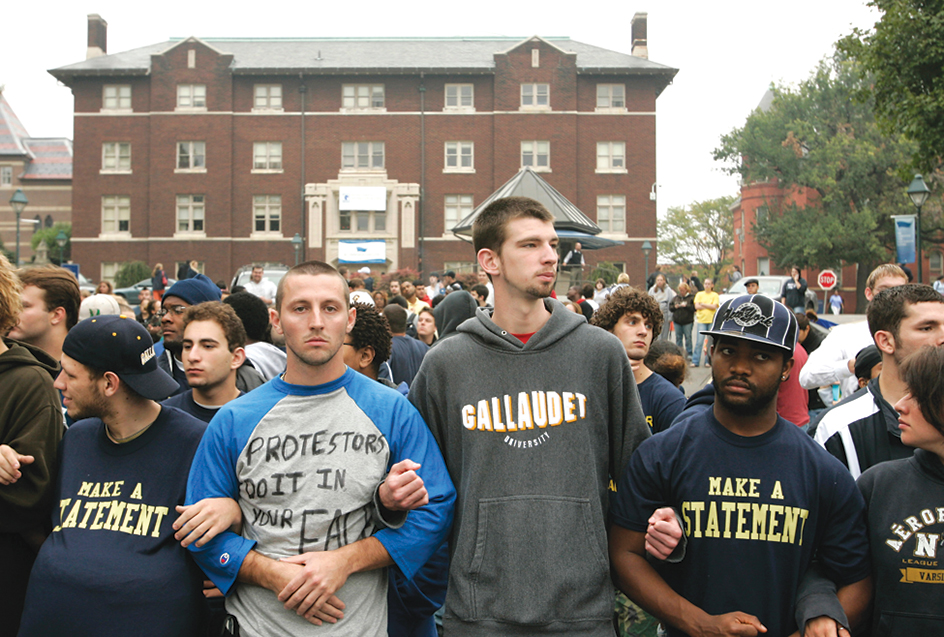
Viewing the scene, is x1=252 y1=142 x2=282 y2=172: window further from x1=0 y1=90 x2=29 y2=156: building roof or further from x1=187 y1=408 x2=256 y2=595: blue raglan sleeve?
x1=187 y1=408 x2=256 y2=595: blue raglan sleeve

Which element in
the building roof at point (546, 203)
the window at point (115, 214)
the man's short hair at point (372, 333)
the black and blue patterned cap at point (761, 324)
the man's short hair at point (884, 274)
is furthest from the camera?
the window at point (115, 214)

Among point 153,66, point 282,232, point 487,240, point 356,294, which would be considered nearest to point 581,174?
point 282,232

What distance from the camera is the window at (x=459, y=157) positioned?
48094mm

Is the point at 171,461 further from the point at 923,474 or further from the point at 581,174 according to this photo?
the point at 581,174

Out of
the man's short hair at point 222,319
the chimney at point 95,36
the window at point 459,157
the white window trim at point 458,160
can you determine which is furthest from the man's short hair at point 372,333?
the chimney at point 95,36

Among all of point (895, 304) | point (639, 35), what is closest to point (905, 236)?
point (895, 304)

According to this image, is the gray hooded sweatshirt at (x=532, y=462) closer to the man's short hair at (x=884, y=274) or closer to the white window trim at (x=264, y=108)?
the man's short hair at (x=884, y=274)

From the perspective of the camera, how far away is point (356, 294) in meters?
7.10

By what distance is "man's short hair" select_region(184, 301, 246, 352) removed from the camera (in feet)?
14.4

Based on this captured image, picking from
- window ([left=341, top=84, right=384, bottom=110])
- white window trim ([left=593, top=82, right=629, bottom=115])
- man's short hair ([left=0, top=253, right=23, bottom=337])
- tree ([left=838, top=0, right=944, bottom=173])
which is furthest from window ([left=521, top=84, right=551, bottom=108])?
man's short hair ([left=0, top=253, right=23, bottom=337])

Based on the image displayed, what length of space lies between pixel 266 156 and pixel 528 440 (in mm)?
48361

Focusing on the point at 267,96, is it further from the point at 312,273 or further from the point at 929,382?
the point at 929,382

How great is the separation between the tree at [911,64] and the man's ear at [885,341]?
17.4 meters

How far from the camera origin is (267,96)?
48.2 metres
